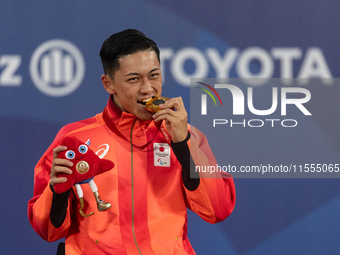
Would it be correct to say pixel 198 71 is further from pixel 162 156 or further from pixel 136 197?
pixel 136 197

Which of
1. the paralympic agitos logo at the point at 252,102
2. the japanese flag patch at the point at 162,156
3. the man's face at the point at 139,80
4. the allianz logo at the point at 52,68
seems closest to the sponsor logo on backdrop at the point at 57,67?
the allianz logo at the point at 52,68

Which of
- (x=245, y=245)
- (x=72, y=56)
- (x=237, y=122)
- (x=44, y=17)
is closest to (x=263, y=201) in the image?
(x=245, y=245)

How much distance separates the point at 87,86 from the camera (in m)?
2.47

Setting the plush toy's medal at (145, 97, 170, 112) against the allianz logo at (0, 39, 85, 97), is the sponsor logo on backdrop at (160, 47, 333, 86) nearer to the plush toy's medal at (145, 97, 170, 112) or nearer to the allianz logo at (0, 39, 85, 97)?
the allianz logo at (0, 39, 85, 97)

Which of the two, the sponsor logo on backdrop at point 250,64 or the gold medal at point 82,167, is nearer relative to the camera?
the gold medal at point 82,167

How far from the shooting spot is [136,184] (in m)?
1.71

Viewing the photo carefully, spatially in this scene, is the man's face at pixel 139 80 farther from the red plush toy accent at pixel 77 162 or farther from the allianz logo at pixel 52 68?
the allianz logo at pixel 52 68

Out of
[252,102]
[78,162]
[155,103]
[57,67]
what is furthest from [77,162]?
[252,102]

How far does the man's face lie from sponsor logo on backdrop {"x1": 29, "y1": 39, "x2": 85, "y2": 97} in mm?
805

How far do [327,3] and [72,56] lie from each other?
145 centimetres

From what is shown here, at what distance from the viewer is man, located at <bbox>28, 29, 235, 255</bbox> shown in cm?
165

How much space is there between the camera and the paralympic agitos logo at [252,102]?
2449 mm

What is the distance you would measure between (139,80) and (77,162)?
1.34ft

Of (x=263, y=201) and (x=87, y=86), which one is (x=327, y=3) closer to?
(x=263, y=201)
